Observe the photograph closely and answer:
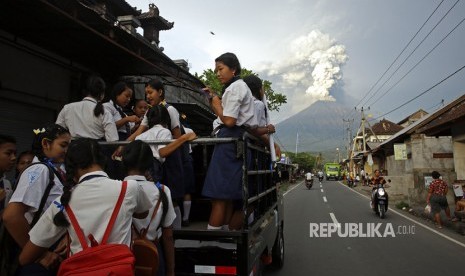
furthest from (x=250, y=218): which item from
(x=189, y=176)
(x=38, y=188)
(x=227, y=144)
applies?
(x=38, y=188)

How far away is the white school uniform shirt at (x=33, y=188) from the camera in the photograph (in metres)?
2.07

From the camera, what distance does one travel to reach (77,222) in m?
1.82

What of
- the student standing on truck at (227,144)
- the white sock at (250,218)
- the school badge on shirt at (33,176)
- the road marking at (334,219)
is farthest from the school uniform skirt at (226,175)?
the road marking at (334,219)

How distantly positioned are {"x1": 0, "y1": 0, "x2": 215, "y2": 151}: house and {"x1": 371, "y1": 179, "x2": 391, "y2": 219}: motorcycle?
7.87 meters

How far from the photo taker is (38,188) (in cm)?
213

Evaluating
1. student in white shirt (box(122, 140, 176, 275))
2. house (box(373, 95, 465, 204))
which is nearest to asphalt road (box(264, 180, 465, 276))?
student in white shirt (box(122, 140, 176, 275))

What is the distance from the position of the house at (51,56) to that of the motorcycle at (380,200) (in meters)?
7.87

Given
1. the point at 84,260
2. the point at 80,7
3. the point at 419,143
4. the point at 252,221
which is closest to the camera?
the point at 84,260

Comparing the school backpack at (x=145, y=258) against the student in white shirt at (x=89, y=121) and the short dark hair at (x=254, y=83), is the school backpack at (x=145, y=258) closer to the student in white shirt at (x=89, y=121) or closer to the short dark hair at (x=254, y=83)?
the student in white shirt at (x=89, y=121)

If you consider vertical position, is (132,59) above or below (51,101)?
above

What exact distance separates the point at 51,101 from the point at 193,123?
5216 millimetres

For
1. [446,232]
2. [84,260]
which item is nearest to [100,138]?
[84,260]

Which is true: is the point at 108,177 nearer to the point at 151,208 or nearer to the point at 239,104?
the point at 151,208

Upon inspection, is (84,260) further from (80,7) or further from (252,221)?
(80,7)
